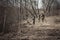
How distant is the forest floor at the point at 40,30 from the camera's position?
3137 millimetres

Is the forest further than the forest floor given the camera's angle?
Yes

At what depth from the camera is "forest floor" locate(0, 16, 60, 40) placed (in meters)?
3.14

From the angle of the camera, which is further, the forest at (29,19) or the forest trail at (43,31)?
the forest at (29,19)

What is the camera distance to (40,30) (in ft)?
11.2

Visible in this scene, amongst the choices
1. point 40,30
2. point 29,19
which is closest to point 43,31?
point 40,30

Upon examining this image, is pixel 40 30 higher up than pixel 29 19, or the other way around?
pixel 29 19

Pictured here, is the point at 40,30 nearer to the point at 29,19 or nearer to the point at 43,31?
the point at 43,31

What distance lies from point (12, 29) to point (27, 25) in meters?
0.44

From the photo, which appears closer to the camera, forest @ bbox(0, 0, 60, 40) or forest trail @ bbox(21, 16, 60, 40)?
forest trail @ bbox(21, 16, 60, 40)

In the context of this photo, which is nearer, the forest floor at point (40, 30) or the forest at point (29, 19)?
the forest floor at point (40, 30)

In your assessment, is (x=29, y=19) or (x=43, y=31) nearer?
(x=43, y=31)

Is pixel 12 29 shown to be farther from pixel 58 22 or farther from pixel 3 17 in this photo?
pixel 58 22

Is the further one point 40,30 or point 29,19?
point 29,19

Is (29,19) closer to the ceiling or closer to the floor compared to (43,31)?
closer to the ceiling
